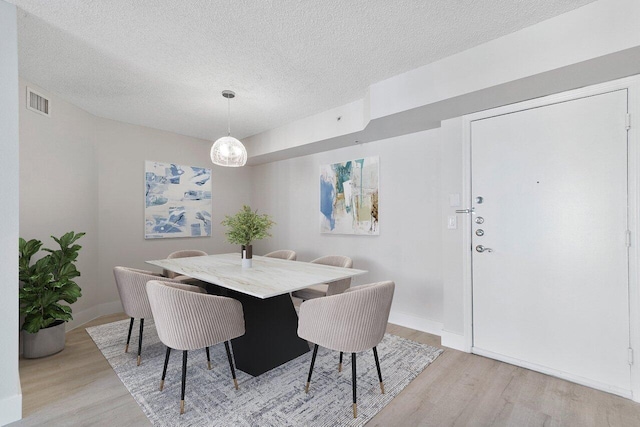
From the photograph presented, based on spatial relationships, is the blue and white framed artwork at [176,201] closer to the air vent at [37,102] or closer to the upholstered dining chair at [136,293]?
the air vent at [37,102]

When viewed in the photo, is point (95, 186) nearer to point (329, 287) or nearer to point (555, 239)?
point (329, 287)

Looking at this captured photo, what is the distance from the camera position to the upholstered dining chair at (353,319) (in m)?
1.77

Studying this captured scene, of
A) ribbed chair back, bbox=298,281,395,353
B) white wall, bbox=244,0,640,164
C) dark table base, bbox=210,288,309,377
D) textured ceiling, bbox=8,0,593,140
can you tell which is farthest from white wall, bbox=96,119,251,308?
ribbed chair back, bbox=298,281,395,353

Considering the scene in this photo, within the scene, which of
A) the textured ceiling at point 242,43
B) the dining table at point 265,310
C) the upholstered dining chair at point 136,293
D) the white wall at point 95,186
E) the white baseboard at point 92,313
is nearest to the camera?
the textured ceiling at point 242,43

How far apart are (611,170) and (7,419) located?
4313mm

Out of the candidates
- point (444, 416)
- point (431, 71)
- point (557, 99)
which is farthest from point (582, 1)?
point (444, 416)

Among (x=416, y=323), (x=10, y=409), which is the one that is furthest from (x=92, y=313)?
(x=416, y=323)

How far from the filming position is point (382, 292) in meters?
1.82

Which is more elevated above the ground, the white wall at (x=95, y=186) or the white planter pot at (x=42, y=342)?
the white wall at (x=95, y=186)

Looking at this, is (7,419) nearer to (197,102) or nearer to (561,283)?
(197,102)

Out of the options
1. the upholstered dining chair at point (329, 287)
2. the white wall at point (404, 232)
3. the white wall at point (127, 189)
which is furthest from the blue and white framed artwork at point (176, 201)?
the upholstered dining chair at point (329, 287)

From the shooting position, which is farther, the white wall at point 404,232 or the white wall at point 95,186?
the white wall at point 404,232

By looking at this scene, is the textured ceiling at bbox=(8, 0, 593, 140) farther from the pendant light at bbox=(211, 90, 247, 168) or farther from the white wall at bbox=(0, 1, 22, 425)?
the pendant light at bbox=(211, 90, 247, 168)

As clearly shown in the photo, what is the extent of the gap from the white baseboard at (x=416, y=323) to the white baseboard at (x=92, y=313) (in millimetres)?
3670
